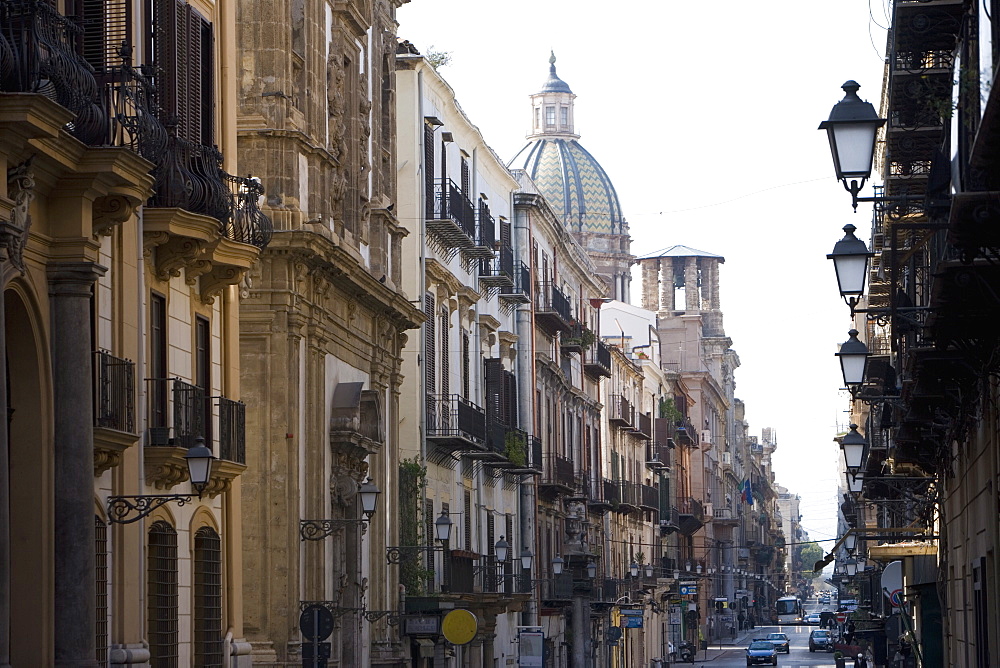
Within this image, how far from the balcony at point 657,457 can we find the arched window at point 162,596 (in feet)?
182

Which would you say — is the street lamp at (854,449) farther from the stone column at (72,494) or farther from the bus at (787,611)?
the bus at (787,611)

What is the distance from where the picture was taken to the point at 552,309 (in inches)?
1850

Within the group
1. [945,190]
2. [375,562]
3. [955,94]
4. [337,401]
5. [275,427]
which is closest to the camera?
[955,94]

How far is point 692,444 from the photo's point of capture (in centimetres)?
8775

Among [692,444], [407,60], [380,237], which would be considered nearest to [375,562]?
[380,237]

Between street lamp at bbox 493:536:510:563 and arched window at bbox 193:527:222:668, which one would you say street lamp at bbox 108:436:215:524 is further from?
street lamp at bbox 493:536:510:563

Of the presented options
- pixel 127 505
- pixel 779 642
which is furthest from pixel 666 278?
pixel 127 505

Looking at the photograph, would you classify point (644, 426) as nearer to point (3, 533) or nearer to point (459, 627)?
point (459, 627)

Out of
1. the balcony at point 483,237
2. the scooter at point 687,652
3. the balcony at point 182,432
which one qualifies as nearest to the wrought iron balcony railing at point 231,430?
the balcony at point 182,432

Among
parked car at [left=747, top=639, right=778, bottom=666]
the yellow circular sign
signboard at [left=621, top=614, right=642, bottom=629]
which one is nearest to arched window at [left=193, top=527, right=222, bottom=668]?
the yellow circular sign

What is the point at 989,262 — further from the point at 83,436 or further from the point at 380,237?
the point at 380,237

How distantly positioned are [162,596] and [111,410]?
3.42m

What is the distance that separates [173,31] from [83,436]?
6005 millimetres

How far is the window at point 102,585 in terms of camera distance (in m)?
15.4
